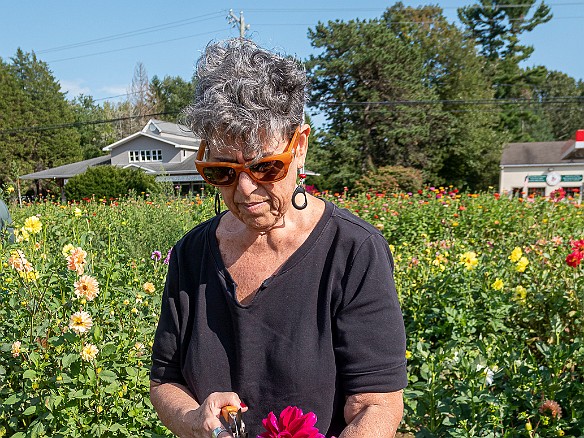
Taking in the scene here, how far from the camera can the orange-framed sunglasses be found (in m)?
1.13

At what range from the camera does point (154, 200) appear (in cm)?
906

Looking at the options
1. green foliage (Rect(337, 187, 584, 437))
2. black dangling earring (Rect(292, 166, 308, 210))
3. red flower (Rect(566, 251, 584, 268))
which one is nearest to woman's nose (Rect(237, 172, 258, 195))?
black dangling earring (Rect(292, 166, 308, 210))

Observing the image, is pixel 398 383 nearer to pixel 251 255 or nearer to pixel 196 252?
pixel 251 255

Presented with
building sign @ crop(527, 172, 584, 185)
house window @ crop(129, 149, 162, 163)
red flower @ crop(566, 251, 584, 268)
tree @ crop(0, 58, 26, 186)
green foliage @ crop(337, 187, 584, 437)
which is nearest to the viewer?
green foliage @ crop(337, 187, 584, 437)

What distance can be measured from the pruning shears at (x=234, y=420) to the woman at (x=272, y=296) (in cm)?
2

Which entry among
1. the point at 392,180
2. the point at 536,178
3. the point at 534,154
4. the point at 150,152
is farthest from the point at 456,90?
the point at 150,152

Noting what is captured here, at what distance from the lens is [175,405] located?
4.08 ft

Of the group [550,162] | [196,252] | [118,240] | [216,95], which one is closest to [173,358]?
[196,252]

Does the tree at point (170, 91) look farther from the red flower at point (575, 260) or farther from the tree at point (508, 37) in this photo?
the red flower at point (575, 260)

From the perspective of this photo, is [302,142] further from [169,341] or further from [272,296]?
[169,341]

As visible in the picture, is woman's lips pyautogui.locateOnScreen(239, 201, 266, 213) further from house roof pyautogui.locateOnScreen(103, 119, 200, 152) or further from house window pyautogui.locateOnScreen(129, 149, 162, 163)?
house window pyautogui.locateOnScreen(129, 149, 162, 163)

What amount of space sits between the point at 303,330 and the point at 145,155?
122ft

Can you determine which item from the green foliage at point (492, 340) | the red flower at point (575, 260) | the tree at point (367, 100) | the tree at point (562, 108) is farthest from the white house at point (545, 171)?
the red flower at point (575, 260)

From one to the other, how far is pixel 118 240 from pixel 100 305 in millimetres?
3854
